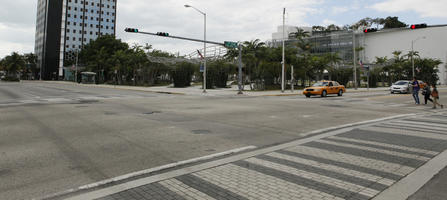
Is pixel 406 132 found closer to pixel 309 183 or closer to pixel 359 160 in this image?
pixel 359 160

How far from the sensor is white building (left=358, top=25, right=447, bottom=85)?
298ft

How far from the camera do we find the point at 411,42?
93.3 meters

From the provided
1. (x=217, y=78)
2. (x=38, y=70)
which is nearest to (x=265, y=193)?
(x=217, y=78)

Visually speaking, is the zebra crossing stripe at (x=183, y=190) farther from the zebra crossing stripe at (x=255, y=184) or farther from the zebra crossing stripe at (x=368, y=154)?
the zebra crossing stripe at (x=368, y=154)

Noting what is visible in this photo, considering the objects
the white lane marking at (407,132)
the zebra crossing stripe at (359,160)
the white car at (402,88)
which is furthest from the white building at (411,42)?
the zebra crossing stripe at (359,160)

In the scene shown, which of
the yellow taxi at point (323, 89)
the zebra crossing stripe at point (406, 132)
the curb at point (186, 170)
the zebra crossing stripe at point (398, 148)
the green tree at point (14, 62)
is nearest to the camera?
the curb at point (186, 170)

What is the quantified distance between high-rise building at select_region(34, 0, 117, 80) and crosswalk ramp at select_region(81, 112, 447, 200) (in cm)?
12606

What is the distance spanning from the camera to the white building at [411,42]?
298ft

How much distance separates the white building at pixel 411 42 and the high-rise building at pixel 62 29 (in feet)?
341

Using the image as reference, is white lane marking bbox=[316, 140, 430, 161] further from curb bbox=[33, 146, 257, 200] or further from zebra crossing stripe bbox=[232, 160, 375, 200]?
zebra crossing stripe bbox=[232, 160, 375, 200]

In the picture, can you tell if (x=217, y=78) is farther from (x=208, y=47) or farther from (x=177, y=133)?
(x=177, y=133)

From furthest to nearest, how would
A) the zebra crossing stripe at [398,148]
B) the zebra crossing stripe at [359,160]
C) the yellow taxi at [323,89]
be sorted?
the yellow taxi at [323,89]
the zebra crossing stripe at [398,148]
the zebra crossing stripe at [359,160]

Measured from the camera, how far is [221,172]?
4.79 m

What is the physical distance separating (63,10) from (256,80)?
102m
